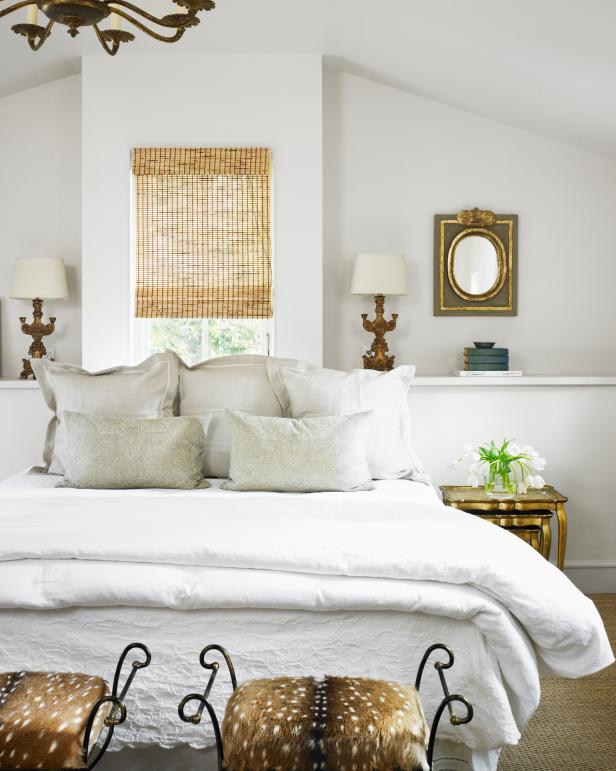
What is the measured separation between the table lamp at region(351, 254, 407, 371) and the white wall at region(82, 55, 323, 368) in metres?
0.22

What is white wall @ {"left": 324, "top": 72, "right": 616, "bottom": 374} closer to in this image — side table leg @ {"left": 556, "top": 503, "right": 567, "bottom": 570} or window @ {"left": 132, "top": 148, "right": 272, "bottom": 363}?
window @ {"left": 132, "top": 148, "right": 272, "bottom": 363}

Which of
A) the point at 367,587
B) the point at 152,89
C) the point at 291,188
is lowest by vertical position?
the point at 367,587

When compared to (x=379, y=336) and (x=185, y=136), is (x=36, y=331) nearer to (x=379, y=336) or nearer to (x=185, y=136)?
(x=185, y=136)

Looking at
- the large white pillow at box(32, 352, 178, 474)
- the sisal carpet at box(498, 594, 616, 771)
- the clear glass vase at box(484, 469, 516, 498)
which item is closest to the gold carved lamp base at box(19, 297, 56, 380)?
the large white pillow at box(32, 352, 178, 474)

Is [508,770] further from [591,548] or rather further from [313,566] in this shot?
[591,548]

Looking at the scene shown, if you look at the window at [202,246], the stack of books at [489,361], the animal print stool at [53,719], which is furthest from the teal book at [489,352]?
the animal print stool at [53,719]

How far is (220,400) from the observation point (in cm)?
344

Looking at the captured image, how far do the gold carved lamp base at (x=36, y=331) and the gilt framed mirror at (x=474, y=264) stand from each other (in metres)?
2.08

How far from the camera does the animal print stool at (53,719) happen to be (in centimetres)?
169

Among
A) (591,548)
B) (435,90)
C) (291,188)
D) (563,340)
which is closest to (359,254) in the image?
(291,188)

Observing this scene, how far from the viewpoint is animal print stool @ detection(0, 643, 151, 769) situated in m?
1.69

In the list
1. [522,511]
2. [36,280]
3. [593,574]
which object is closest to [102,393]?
[36,280]

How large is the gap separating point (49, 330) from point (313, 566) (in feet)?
8.96

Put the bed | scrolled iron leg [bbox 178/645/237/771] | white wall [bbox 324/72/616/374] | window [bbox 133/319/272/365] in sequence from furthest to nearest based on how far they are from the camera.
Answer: white wall [bbox 324/72/616/374] → window [bbox 133/319/272/365] → the bed → scrolled iron leg [bbox 178/645/237/771]
